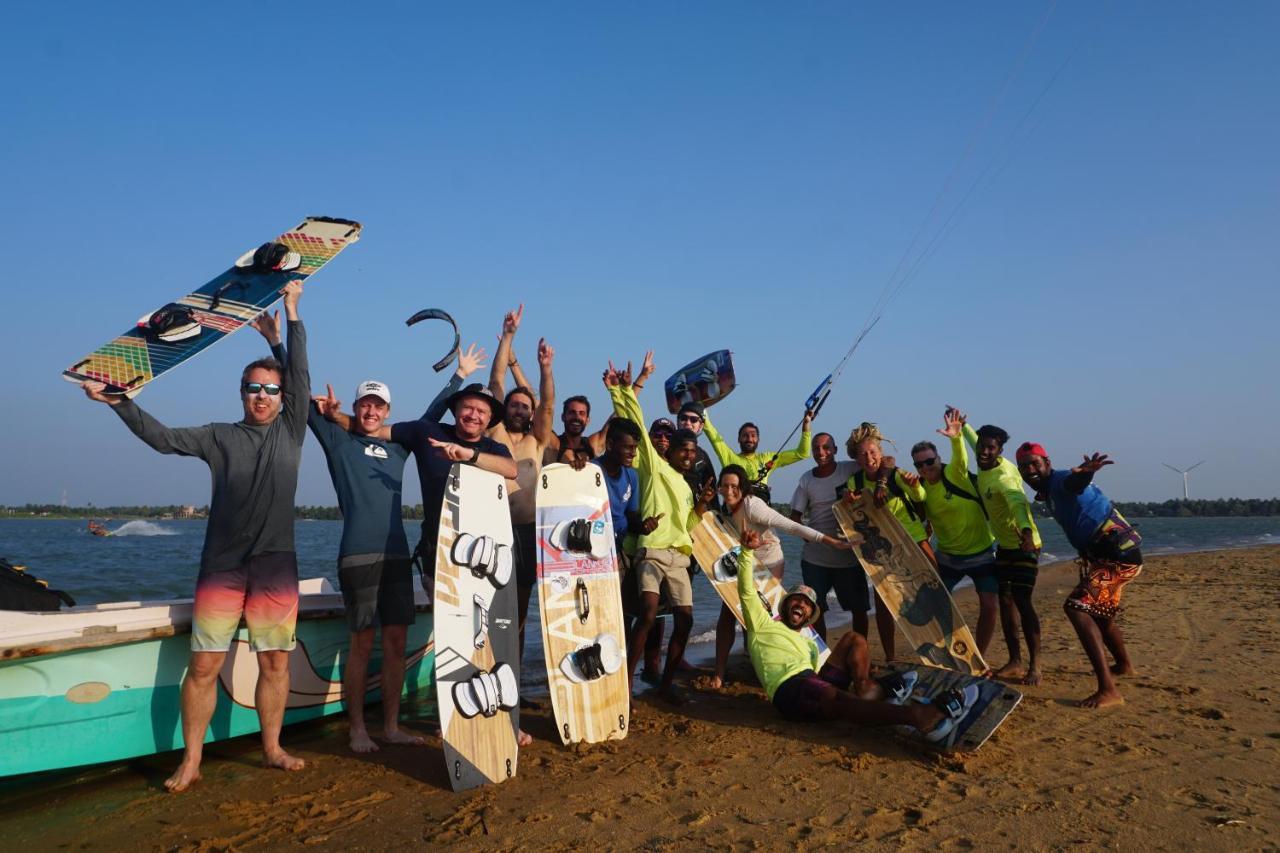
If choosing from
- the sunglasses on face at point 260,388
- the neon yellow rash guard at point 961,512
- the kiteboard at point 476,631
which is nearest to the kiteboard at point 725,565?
the neon yellow rash guard at point 961,512

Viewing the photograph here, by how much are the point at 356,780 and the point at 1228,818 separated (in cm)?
432

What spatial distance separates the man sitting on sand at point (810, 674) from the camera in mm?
4695

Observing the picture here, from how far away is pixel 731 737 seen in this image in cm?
499

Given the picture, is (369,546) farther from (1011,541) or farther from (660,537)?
(1011,541)

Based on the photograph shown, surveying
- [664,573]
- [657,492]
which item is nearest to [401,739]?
[664,573]

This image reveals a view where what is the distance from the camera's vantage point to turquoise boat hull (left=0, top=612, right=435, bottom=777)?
4.13m

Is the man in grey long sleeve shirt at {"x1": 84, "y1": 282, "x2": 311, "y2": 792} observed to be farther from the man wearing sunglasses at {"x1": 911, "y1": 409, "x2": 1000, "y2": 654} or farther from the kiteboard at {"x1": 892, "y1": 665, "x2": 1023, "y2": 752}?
the man wearing sunglasses at {"x1": 911, "y1": 409, "x2": 1000, "y2": 654}

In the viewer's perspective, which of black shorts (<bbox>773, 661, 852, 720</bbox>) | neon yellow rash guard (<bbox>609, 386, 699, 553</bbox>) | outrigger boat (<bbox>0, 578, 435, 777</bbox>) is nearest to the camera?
outrigger boat (<bbox>0, 578, 435, 777</bbox>)

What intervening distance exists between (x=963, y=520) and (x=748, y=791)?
11.1 feet

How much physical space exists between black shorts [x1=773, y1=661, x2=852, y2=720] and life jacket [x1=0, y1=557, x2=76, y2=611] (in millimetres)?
5393

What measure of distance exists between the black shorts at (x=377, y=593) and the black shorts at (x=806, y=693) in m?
2.45

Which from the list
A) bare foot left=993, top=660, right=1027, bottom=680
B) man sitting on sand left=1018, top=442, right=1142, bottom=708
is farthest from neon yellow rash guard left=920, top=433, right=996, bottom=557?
bare foot left=993, top=660, right=1027, bottom=680

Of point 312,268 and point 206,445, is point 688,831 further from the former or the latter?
point 312,268

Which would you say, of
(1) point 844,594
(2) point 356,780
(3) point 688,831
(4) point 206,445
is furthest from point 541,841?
(1) point 844,594
